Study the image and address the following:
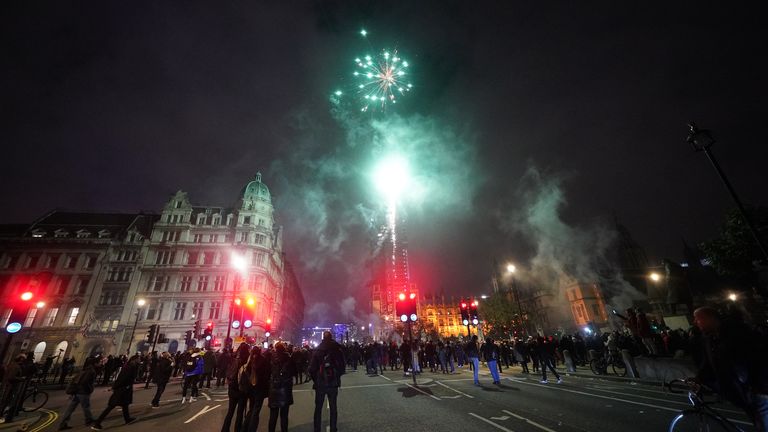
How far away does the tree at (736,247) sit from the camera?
2272 centimetres

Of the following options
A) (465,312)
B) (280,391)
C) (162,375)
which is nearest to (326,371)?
(280,391)

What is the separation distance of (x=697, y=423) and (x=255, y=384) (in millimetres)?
8591

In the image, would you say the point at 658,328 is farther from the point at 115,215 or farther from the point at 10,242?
the point at 10,242

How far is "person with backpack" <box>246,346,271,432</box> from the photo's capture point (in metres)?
7.29

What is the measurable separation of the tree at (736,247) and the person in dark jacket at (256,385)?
32.5 metres

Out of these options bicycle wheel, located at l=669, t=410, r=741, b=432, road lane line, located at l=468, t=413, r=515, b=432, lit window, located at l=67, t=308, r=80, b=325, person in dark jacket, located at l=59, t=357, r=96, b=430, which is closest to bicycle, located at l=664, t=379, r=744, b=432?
bicycle wheel, located at l=669, t=410, r=741, b=432

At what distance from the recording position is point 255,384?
24.7ft

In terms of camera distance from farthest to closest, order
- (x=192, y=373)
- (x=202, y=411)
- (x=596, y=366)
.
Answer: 1. (x=596, y=366)
2. (x=192, y=373)
3. (x=202, y=411)

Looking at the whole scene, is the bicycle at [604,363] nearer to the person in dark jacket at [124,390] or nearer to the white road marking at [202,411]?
the white road marking at [202,411]

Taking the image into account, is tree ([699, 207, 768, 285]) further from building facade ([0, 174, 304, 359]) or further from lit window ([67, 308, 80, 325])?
lit window ([67, 308, 80, 325])

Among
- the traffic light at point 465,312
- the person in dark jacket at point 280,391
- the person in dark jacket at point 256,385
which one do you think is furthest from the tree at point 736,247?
the person in dark jacket at point 256,385

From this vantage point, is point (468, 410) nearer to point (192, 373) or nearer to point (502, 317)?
point (192, 373)

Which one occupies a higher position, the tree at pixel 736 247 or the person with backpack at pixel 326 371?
the tree at pixel 736 247

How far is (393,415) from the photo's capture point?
861cm
